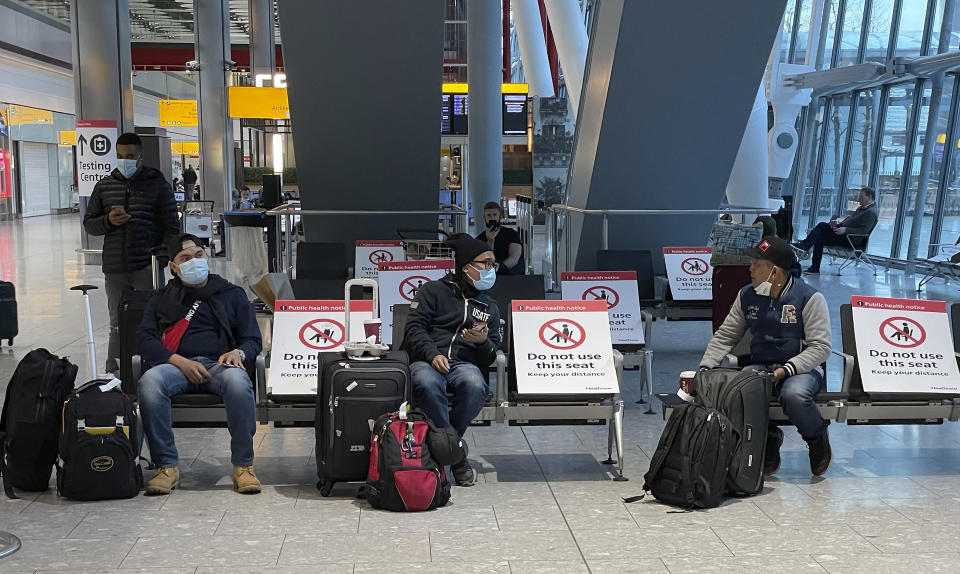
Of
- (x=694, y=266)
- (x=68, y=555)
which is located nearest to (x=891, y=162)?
(x=694, y=266)

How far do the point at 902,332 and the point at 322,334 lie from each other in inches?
135

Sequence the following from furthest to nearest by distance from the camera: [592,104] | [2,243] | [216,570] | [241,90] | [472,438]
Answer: [241,90], [2,243], [592,104], [472,438], [216,570]

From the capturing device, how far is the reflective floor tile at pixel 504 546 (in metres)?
4.78

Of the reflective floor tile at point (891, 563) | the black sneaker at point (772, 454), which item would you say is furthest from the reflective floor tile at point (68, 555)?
the black sneaker at point (772, 454)

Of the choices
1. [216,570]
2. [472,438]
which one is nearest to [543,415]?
[472,438]

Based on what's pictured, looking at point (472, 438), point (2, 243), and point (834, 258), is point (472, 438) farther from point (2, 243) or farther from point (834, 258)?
point (2, 243)

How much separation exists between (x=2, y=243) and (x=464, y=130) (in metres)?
11.1

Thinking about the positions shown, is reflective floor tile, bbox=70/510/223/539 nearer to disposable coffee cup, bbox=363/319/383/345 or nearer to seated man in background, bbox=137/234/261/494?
seated man in background, bbox=137/234/261/494

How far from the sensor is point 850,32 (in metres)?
24.5

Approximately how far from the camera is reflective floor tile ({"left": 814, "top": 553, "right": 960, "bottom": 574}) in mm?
4602

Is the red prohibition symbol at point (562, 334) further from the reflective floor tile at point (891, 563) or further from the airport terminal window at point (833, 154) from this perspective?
the airport terminal window at point (833, 154)

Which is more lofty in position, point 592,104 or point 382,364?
point 592,104

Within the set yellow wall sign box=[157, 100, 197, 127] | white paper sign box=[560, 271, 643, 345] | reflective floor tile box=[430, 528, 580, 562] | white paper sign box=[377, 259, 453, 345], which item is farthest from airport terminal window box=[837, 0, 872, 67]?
yellow wall sign box=[157, 100, 197, 127]

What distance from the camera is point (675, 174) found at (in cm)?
1035
